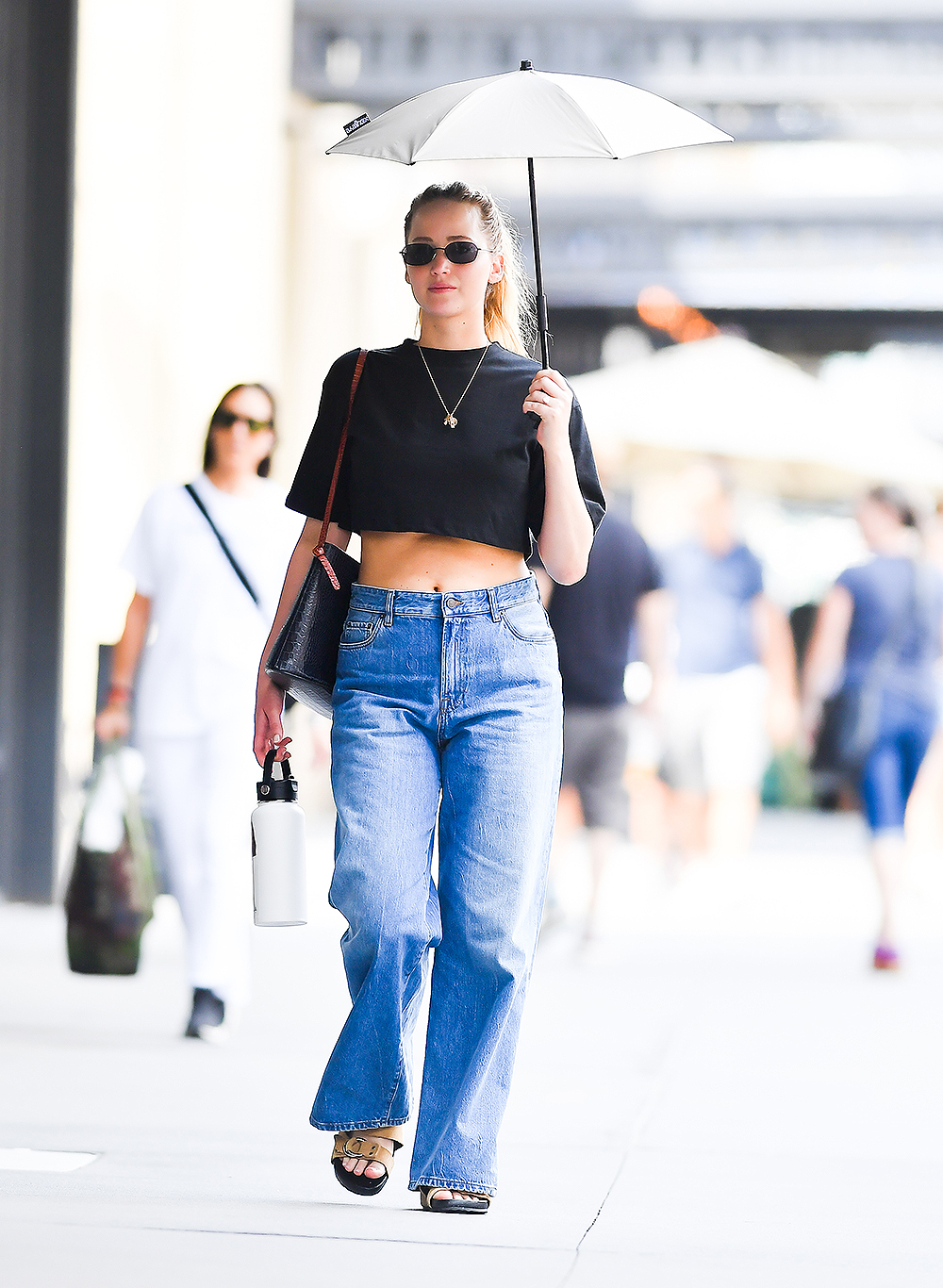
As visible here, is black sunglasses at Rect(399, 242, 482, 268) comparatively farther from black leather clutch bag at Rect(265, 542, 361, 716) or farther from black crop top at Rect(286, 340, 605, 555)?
black leather clutch bag at Rect(265, 542, 361, 716)

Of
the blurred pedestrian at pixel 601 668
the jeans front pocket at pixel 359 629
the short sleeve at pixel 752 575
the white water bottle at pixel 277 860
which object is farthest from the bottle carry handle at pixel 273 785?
the short sleeve at pixel 752 575

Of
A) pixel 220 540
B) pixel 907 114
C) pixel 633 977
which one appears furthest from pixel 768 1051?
pixel 907 114

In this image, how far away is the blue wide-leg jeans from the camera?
11.5ft

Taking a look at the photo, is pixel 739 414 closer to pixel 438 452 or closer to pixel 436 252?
pixel 436 252

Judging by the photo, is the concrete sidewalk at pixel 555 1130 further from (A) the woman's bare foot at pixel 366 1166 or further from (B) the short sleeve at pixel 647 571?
(B) the short sleeve at pixel 647 571

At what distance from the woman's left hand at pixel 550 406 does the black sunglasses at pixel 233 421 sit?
237 centimetres

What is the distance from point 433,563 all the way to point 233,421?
7.70 ft

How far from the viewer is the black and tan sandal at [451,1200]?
3.50 m

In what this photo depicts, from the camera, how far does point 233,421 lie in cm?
577

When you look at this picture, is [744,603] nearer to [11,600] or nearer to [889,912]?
[889,912]

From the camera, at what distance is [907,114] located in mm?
11953

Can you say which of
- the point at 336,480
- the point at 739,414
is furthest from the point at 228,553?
the point at 739,414

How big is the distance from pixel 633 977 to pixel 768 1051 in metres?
1.53

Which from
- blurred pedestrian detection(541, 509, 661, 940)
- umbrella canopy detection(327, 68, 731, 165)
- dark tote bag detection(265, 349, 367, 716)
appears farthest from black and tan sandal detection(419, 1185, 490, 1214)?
blurred pedestrian detection(541, 509, 661, 940)
